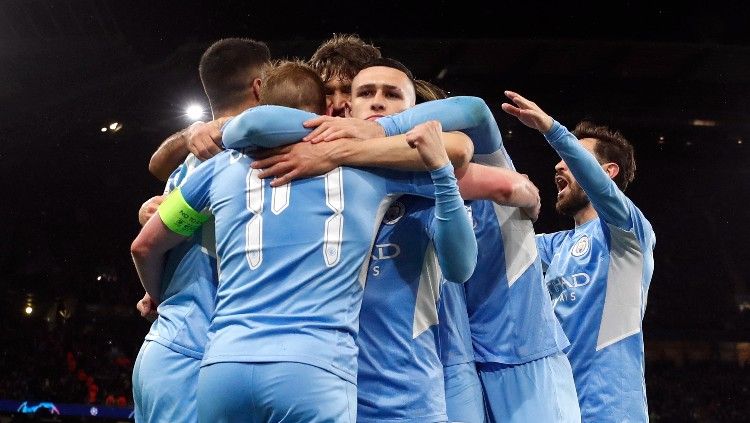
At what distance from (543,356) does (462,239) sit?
77cm

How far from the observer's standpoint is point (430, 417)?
226 centimetres

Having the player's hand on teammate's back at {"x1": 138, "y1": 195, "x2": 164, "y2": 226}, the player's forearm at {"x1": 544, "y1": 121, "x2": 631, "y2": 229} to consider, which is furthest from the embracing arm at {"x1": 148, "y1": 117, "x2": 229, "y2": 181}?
the player's forearm at {"x1": 544, "y1": 121, "x2": 631, "y2": 229}

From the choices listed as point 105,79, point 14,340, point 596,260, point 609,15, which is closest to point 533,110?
point 596,260

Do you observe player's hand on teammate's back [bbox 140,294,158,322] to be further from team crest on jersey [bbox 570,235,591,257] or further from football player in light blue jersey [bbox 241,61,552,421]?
team crest on jersey [bbox 570,235,591,257]

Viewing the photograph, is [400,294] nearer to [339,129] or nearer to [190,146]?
[339,129]

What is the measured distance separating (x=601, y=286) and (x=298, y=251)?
1.97 meters

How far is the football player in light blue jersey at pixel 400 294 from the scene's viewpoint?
7.42 feet

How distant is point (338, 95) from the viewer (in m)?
3.10

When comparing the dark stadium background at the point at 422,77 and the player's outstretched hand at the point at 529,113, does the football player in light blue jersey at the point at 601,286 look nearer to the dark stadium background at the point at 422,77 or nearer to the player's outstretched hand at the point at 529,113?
the player's outstretched hand at the point at 529,113

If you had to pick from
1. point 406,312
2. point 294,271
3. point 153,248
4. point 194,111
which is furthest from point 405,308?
point 194,111

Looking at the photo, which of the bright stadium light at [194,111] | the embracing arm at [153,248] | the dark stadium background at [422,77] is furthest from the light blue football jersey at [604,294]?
the bright stadium light at [194,111]

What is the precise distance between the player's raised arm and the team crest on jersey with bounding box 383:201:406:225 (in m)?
0.93

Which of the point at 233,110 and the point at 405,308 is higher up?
the point at 233,110

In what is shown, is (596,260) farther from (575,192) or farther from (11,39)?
(11,39)
